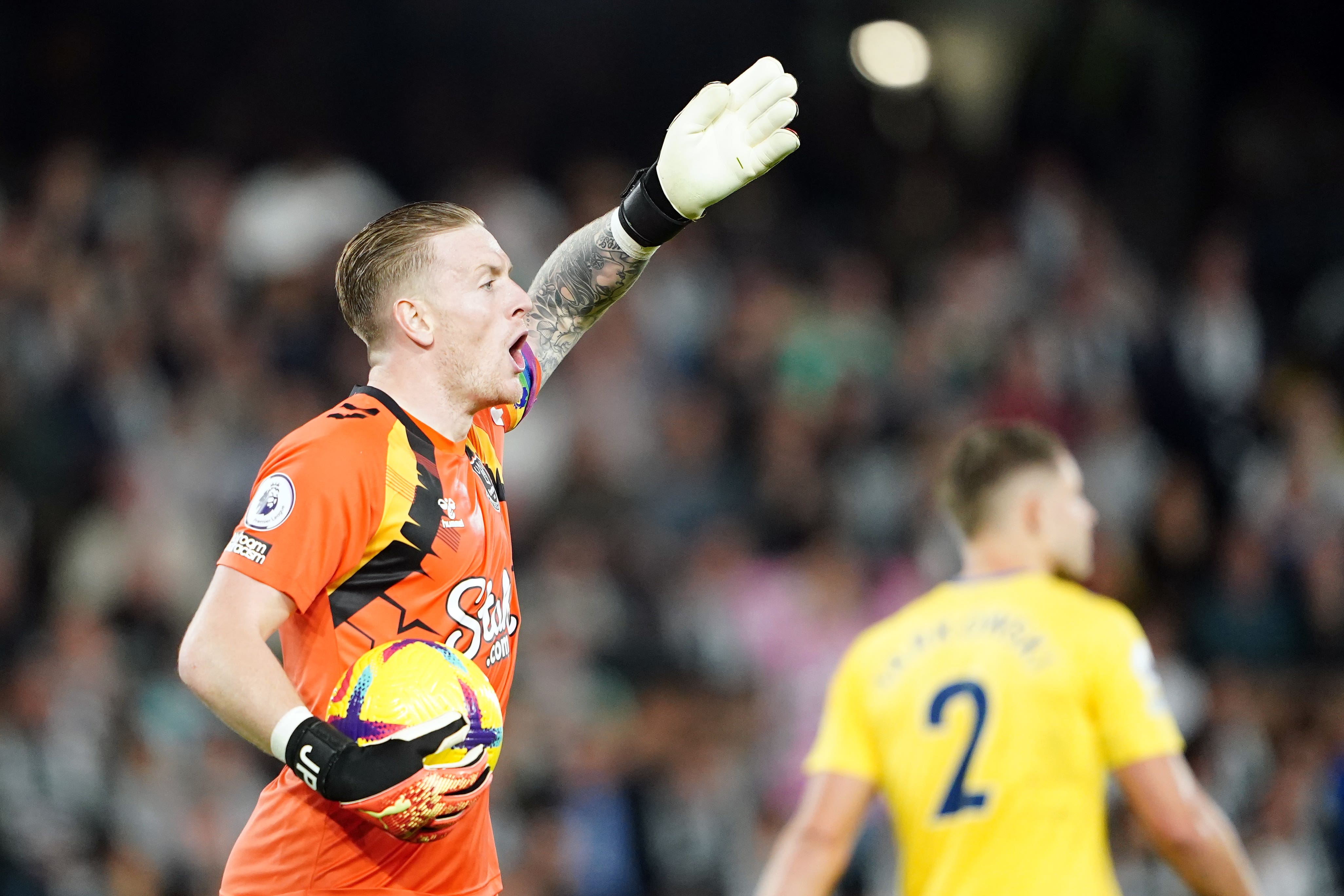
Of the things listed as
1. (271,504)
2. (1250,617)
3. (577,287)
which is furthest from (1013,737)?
(1250,617)

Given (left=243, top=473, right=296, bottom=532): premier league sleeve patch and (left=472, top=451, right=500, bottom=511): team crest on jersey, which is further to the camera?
(left=472, top=451, right=500, bottom=511): team crest on jersey

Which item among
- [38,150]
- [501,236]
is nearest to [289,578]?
[501,236]

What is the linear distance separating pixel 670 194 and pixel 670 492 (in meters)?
5.93

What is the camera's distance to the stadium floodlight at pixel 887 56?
1416cm

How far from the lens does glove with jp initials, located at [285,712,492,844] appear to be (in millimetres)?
3045

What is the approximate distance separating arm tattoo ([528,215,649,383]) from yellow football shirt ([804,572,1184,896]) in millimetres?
1275

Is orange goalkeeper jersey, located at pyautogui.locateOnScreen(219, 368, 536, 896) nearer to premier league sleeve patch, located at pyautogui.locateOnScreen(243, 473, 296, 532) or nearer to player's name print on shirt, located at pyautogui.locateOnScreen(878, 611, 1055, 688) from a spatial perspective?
premier league sleeve patch, located at pyautogui.locateOnScreen(243, 473, 296, 532)

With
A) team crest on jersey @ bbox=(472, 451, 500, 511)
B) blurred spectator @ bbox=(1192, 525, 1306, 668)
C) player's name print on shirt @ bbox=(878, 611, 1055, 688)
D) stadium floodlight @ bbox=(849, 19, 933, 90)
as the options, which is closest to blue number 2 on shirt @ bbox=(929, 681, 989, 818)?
player's name print on shirt @ bbox=(878, 611, 1055, 688)

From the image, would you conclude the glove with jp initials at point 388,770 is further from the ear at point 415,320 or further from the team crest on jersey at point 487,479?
the ear at point 415,320

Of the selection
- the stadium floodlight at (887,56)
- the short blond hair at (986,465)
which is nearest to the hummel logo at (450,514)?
the short blond hair at (986,465)

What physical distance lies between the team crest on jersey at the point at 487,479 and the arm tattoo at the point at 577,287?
0.54 metres

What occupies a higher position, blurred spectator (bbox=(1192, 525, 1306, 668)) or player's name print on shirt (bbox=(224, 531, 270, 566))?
player's name print on shirt (bbox=(224, 531, 270, 566))

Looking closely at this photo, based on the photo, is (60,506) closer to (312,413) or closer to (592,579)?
(312,413)

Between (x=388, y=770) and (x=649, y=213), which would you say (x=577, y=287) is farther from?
(x=388, y=770)
